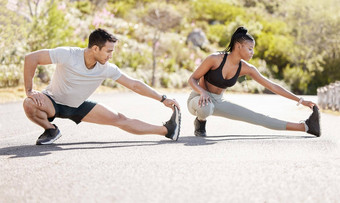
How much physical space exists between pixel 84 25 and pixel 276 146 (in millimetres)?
22430

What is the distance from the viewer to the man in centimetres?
637

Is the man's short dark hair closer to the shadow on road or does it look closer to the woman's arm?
the shadow on road

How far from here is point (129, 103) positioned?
15.3m

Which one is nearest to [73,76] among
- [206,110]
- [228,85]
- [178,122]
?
[178,122]

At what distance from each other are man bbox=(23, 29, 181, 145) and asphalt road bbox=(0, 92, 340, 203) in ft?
1.08

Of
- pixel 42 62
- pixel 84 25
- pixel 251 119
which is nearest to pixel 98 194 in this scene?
pixel 42 62

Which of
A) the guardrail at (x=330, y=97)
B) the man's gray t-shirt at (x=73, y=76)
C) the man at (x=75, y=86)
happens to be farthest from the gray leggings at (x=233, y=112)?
the guardrail at (x=330, y=97)

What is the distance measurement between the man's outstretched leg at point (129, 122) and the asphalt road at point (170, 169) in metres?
0.15

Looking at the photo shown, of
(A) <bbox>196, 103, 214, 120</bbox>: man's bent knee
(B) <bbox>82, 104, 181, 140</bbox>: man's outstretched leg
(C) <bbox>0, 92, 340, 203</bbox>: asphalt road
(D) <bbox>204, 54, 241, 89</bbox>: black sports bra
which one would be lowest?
(C) <bbox>0, 92, 340, 203</bbox>: asphalt road

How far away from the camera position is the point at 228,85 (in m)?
7.66

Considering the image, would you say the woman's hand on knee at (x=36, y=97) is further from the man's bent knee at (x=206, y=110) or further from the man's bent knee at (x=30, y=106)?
the man's bent knee at (x=206, y=110)

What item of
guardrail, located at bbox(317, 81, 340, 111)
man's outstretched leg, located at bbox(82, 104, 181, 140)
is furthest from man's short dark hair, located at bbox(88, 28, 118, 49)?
guardrail, located at bbox(317, 81, 340, 111)

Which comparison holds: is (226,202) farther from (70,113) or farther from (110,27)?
(110,27)

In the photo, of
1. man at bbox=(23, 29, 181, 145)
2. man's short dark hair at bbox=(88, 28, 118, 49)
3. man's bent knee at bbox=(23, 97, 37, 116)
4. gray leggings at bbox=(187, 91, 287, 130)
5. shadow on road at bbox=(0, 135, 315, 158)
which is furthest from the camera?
gray leggings at bbox=(187, 91, 287, 130)
